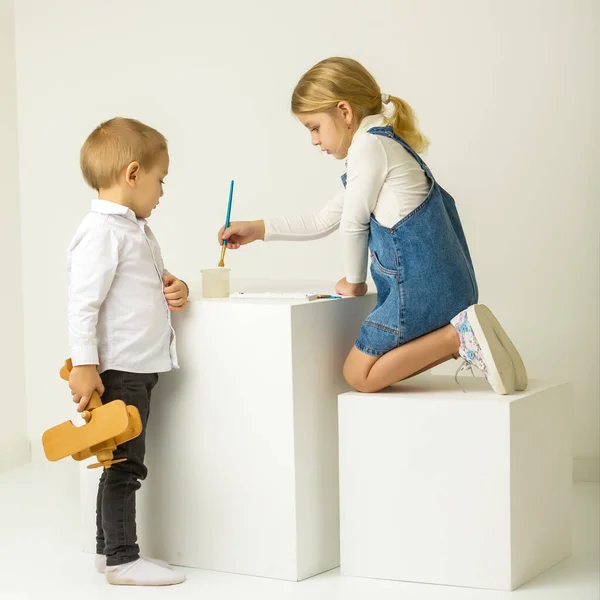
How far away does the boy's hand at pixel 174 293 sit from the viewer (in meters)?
2.11

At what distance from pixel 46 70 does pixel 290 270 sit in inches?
43.8

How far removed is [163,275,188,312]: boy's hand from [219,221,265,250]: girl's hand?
32cm

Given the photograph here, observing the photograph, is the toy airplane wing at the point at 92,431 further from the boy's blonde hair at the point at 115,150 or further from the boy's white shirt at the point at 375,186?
the boy's white shirt at the point at 375,186

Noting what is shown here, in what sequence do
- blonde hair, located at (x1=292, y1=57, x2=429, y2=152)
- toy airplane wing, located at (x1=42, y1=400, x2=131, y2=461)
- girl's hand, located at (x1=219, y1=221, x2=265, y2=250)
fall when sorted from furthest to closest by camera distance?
girl's hand, located at (x1=219, y1=221, x2=265, y2=250)
blonde hair, located at (x1=292, y1=57, x2=429, y2=152)
toy airplane wing, located at (x1=42, y1=400, x2=131, y2=461)

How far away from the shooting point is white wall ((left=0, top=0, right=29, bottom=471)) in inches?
132

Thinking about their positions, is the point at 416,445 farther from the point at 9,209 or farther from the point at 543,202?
the point at 9,209

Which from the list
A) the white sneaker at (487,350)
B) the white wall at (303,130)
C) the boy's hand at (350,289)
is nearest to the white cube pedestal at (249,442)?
the boy's hand at (350,289)

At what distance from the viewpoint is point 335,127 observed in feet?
7.34

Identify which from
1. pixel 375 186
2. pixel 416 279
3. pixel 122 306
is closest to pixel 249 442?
pixel 122 306

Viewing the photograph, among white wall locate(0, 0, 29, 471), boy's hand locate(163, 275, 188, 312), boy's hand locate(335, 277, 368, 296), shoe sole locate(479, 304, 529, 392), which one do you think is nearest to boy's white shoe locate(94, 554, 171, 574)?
boy's hand locate(163, 275, 188, 312)

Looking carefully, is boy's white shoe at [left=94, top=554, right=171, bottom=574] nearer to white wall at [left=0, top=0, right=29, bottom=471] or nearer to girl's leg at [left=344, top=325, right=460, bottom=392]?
girl's leg at [left=344, top=325, right=460, bottom=392]

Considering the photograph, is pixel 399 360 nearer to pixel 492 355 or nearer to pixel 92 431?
pixel 492 355

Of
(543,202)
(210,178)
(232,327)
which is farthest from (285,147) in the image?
(232,327)

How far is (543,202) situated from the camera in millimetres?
2908
